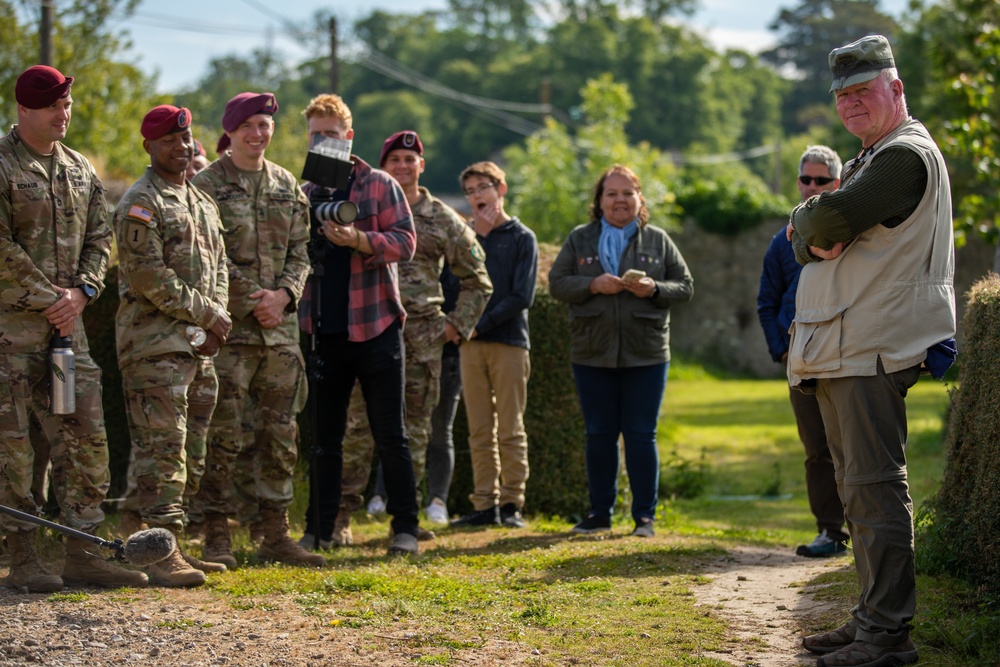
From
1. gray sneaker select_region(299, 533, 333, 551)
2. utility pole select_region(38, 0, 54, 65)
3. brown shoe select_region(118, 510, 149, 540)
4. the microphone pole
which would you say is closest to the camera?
the microphone pole

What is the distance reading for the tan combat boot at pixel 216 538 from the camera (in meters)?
6.31

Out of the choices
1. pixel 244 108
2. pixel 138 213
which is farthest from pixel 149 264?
pixel 244 108

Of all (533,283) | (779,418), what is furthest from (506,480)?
(779,418)

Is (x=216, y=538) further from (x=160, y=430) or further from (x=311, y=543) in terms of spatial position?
(x=160, y=430)

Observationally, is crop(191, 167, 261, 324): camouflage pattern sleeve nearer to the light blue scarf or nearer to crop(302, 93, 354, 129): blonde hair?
crop(302, 93, 354, 129): blonde hair

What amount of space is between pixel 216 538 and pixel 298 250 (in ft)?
5.31

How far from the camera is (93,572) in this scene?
18.6 feet

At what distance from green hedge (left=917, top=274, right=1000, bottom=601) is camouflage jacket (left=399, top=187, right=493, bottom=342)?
10.2 feet

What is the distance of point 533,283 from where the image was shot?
8227 millimetres

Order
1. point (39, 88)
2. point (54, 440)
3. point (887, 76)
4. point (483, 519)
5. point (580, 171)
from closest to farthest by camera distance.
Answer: point (887, 76), point (39, 88), point (54, 440), point (483, 519), point (580, 171)

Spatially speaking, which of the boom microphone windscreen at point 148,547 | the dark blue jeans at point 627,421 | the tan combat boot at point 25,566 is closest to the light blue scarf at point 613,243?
the dark blue jeans at point 627,421

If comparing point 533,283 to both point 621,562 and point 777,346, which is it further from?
point 621,562

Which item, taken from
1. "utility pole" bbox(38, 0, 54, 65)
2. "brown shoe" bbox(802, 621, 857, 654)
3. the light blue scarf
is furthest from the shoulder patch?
"utility pole" bbox(38, 0, 54, 65)

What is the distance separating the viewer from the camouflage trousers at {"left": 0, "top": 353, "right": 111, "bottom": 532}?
5543 mm
